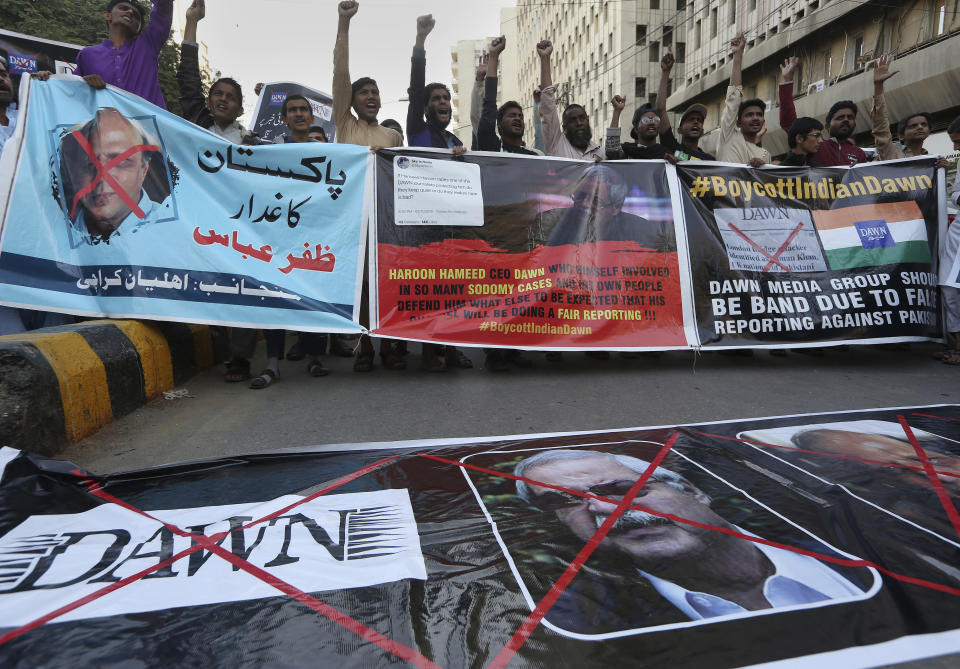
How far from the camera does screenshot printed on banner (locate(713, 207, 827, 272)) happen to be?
4.68 metres

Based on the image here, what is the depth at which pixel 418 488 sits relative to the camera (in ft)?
6.69

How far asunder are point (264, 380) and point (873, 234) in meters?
5.12

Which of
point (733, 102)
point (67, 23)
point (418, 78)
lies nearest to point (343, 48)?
point (418, 78)

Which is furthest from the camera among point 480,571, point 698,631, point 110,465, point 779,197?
point 779,197

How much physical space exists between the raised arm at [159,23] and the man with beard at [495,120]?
252 cm

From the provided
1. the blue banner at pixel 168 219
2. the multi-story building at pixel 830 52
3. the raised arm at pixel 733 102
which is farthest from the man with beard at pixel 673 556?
the multi-story building at pixel 830 52

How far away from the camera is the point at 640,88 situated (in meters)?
36.2

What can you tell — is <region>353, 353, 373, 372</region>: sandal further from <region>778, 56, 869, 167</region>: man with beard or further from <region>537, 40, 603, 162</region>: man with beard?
<region>778, 56, 869, 167</region>: man with beard

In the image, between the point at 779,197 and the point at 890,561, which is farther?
the point at 779,197

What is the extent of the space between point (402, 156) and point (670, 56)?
295 cm

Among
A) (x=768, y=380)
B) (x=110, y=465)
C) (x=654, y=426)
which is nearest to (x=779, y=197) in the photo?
(x=768, y=380)

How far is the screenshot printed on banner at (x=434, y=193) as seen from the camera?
434 centimetres

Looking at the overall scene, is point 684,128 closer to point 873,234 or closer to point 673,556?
point 873,234

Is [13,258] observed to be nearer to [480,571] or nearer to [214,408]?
[214,408]
